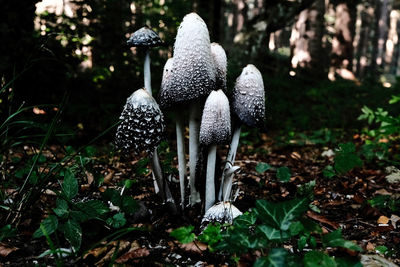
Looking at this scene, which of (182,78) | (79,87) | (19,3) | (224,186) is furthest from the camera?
(79,87)

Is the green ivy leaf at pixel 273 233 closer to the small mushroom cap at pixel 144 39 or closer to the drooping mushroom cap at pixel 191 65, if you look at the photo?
the drooping mushroom cap at pixel 191 65

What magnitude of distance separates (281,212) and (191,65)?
958 millimetres

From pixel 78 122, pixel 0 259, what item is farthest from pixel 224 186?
pixel 78 122

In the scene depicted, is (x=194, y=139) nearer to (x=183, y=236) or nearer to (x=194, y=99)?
(x=194, y=99)

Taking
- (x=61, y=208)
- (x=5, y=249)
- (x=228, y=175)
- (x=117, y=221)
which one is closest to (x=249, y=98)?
(x=228, y=175)

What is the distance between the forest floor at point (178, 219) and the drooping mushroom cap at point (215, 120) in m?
0.58

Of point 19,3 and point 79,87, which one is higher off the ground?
point 19,3

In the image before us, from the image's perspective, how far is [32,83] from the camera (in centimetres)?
402

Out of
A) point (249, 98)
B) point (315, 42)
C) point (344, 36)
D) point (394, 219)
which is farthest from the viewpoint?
point (344, 36)

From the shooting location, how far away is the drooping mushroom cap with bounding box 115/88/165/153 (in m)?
1.81

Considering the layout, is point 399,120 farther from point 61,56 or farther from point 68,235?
point 61,56

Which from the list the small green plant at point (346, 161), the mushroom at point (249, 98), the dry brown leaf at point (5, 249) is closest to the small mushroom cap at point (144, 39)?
the mushroom at point (249, 98)

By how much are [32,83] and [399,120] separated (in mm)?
3930

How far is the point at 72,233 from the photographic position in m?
1.57
